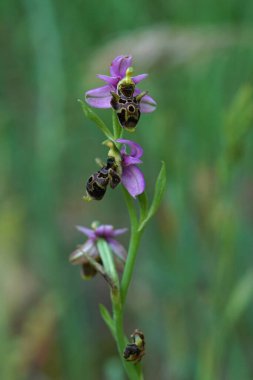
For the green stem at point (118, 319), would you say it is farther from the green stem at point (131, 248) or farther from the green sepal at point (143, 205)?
the green sepal at point (143, 205)

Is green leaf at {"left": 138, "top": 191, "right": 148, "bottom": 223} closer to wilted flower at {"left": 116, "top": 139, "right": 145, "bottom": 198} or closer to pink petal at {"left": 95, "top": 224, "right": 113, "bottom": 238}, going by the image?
wilted flower at {"left": 116, "top": 139, "right": 145, "bottom": 198}

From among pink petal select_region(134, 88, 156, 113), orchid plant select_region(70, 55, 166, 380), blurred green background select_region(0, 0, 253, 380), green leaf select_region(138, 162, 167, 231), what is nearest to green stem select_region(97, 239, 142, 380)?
orchid plant select_region(70, 55, 166, 380)

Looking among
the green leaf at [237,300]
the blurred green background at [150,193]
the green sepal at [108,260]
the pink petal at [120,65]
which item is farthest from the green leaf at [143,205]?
the green leaf at [237,300]

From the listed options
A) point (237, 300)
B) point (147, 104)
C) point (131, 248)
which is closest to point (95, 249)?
point (131, 248)

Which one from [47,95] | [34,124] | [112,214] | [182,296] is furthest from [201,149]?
[34,124]

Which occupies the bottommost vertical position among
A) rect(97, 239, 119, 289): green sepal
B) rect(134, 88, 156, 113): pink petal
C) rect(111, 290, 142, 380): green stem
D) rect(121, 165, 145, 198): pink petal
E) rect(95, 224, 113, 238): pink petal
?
rect(111, 290, 142, 380): green stem

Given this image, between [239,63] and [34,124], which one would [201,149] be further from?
[34,124]
